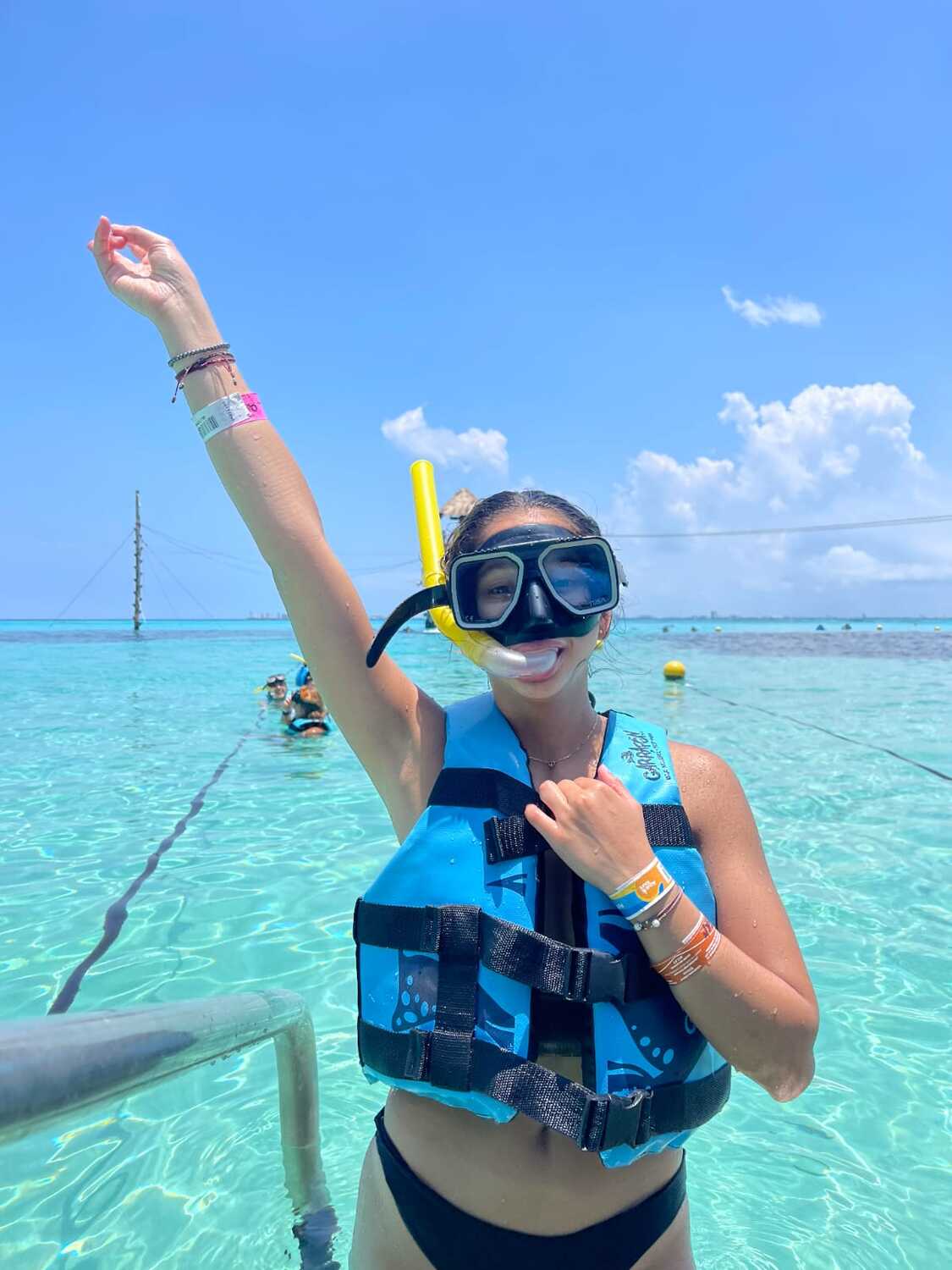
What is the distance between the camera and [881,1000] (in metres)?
3.72

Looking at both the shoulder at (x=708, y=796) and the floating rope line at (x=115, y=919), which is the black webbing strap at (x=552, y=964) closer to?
the shoulder at (x=708, y=796)

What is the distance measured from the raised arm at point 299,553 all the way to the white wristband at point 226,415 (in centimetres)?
1

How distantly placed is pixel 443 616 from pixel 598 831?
1.94ft

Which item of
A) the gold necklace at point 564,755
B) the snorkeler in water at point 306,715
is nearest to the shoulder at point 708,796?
the gold necklace at point 564,755

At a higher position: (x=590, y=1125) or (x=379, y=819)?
(x=590, y=1125)

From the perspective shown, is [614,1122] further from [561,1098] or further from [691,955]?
[691,955]

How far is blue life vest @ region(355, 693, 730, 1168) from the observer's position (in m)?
1.32

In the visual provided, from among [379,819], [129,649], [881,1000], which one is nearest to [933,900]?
[881,1000]

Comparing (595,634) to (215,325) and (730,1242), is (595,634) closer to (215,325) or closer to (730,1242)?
(215,325)

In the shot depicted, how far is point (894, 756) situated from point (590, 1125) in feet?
28.3

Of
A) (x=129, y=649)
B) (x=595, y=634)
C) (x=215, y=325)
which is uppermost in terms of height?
(x=215, y=325)

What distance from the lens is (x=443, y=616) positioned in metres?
1.71

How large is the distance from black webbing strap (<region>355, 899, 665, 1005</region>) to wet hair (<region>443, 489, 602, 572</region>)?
634mm

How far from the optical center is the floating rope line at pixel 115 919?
366 cm
